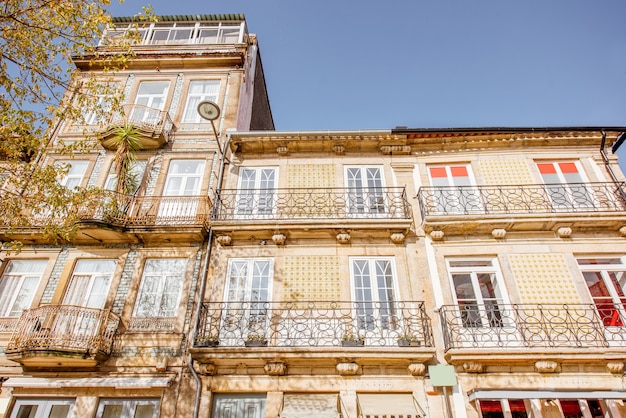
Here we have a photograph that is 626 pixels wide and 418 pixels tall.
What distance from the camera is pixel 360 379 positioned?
27.8 feet

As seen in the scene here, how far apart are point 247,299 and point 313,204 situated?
3446 millimetres

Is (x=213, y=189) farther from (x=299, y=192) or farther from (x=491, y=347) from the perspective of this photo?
(x=491, y=347)

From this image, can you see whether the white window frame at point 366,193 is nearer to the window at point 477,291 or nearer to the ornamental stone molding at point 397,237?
the ornamental stone molding at point 397,237

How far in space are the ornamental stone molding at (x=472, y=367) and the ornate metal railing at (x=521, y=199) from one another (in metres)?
3.95

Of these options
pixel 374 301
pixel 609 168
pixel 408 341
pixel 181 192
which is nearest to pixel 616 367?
pixel 408 341

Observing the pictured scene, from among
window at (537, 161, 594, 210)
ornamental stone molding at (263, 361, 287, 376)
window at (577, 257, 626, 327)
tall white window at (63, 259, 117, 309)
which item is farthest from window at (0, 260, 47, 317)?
window at (577, 257, 626, 327)

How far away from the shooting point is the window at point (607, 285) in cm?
911

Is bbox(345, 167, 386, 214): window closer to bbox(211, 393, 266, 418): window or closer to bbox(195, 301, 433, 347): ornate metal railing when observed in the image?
bbox(195, 301, 433, 347): ornate metal railing

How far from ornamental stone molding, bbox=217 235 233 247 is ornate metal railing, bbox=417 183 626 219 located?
18.7ft

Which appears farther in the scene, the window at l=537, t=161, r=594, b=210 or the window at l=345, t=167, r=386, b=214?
the window at l=345, t=167, r=386, b=214

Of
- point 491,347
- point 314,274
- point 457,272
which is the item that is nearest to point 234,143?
point 314,274

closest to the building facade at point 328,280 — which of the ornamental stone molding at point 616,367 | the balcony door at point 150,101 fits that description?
the ornamental stone molding at point 616,367

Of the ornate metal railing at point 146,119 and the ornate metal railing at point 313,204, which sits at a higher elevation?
the ornate metal railing at point 146,119

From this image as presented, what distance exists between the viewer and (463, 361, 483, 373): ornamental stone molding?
8281 mm
